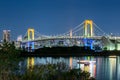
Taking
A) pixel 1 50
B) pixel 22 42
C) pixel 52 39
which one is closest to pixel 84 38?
pixel 52 39

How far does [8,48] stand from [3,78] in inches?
84.1

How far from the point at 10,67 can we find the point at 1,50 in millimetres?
974

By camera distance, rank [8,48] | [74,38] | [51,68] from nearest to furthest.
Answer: [51,68]
[8,48]
[74,38]

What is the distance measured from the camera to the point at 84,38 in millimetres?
50000

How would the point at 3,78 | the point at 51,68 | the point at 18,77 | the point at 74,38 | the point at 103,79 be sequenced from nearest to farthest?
the point at 3,78, the point at 18,77, the point at 51,68, the point at 103,79, the point at 74,38

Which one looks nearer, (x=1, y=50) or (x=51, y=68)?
(x=51, y=68)

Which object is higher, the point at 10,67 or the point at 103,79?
the point at 10,67

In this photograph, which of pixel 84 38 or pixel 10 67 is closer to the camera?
pixel 10 67

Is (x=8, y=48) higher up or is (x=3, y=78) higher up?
(x=8, y=48)

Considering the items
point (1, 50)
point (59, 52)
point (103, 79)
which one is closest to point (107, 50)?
point (59, 52)

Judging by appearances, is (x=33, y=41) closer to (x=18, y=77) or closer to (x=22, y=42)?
(x=22, y=42)

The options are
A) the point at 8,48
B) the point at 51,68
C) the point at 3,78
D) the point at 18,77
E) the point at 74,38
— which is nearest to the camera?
the point at 3,78

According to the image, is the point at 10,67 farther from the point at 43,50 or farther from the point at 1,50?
the point at 43,50

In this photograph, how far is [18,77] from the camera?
7.77m
